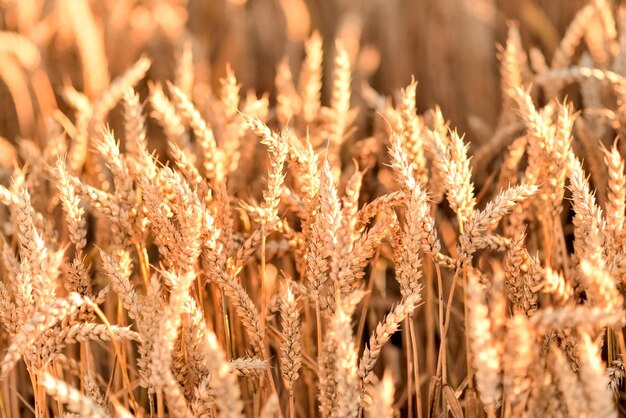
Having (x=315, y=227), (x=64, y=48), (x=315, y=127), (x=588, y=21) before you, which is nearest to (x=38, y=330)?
(x=315, y=227)

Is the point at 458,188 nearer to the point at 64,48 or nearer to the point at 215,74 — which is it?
the point at 215,74

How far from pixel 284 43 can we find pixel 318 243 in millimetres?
2023

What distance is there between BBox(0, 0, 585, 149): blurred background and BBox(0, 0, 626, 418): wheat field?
19 mm

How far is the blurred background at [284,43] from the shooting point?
2.51m

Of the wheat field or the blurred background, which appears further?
the blurred background

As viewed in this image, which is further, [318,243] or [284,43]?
[284,43]

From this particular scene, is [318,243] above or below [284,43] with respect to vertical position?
below

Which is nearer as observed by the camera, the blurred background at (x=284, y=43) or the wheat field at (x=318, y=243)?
the wheat field at (x=318, y=243)

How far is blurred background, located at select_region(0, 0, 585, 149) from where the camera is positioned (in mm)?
2506

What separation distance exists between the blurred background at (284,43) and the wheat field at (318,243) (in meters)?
0.02

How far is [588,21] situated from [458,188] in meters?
0.96

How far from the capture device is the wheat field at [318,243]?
3.62 ft

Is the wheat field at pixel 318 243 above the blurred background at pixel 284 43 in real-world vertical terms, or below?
below

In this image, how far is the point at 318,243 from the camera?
3.91 ft
